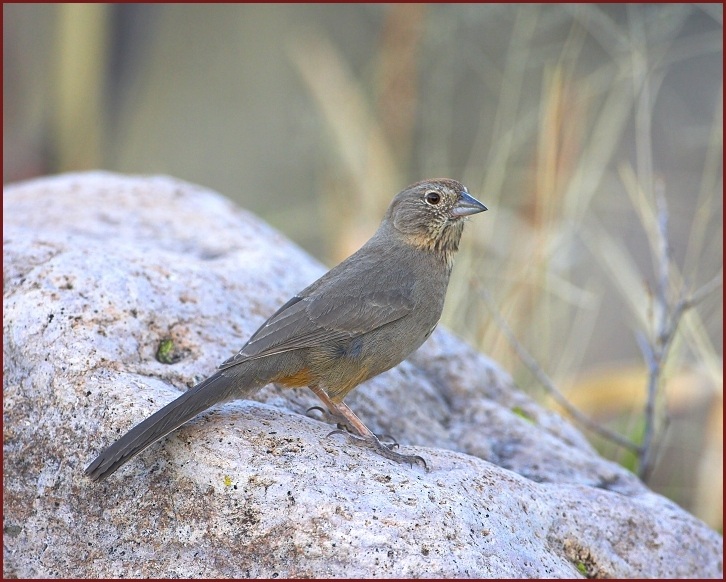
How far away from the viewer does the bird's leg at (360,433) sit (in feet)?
10.2

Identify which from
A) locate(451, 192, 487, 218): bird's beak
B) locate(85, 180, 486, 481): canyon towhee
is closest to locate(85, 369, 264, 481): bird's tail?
locate(85, 180, 486, 481): canyon towhee

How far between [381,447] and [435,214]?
3.60ft

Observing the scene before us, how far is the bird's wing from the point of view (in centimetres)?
330

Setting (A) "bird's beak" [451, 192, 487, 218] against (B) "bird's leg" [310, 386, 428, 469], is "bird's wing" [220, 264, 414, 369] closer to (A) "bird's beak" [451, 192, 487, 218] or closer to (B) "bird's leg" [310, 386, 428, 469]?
(B) "bird's leg" [310, 386, 428, 469]

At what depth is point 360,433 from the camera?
3369mm

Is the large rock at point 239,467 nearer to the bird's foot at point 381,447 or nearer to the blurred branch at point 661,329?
the bird's foot at point 381,447

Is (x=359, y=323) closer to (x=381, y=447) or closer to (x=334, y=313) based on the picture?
(x=334, y=313)

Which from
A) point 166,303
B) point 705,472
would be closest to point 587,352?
point 705,472

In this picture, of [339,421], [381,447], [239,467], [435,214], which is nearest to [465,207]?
[435,214]

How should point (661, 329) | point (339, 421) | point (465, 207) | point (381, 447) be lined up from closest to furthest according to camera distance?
point (381, 447), point (339, 421), point (465, 207), point (661, 329)

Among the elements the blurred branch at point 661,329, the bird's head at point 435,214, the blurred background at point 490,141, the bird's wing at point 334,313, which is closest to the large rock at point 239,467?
the bird's wing at point 334,313

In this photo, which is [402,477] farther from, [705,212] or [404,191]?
[705,212]

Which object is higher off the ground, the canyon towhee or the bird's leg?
the canyon towhee

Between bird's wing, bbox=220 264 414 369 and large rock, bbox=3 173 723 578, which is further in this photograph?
bird's wing, bbox=220 264 414 369
